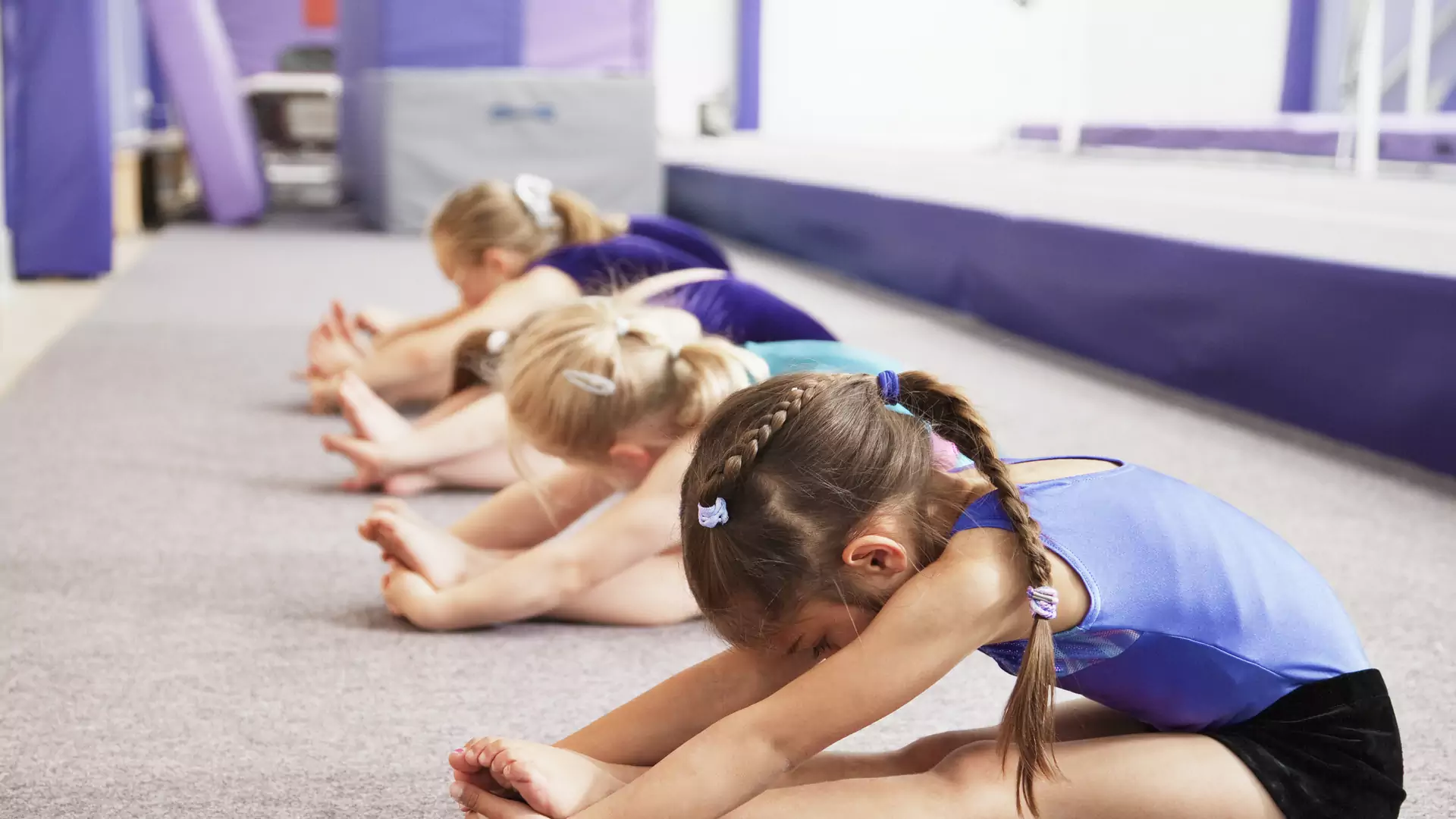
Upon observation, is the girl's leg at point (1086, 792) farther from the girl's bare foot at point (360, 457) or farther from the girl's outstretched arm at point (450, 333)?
the girl's outstretched arm at point (450, 333)

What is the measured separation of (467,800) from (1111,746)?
0.43 m

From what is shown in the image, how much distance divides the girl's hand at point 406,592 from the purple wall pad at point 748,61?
9.01 meters

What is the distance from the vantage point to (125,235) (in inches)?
210

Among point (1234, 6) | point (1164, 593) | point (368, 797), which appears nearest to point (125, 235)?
point (368, 797)

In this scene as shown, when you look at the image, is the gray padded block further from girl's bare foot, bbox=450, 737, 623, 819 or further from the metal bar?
girl's bare foot, bbox=450, 737, 623, 819

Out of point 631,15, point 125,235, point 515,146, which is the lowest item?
point 125,235

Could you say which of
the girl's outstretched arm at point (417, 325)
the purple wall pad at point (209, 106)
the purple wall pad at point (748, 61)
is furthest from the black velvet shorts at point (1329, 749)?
the purple wall pad at point (748, 61)

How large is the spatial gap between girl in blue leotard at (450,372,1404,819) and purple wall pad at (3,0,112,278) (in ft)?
11.3

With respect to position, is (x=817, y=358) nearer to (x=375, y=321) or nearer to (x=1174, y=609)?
(x=1174, y=609)

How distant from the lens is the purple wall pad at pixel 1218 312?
2113 mm

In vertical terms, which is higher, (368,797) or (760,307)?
(760,307)

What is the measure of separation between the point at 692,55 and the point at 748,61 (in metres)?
0.46

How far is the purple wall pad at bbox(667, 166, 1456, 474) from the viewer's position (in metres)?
2.11

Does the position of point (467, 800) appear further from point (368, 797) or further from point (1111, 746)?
point (1111, 746)
